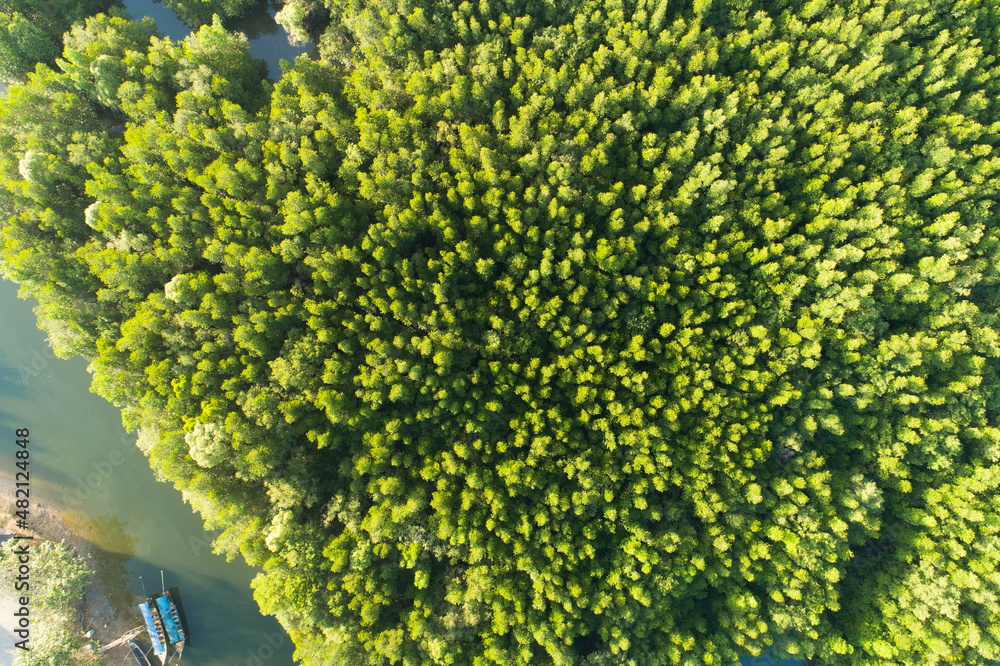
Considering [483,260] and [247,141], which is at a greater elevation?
[247,141]

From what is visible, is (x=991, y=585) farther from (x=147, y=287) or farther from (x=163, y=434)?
(x=147, y=287)

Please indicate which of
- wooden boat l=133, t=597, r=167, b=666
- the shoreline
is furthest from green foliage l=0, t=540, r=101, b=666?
wooden boat l=133, t=597, r=167, b=666

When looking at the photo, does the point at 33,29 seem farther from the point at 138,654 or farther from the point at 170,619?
the point at 138,654

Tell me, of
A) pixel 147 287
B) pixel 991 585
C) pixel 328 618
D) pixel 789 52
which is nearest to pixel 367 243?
pixel 147 287

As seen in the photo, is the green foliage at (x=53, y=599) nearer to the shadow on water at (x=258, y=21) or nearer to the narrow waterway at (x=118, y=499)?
the narrow waterway at (x=118, y=499)

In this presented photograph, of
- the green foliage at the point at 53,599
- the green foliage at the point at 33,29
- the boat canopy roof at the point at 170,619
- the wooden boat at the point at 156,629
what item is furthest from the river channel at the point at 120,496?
the green foliage at the point at 33,29

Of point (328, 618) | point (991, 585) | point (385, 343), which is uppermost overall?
point (385, 343)
